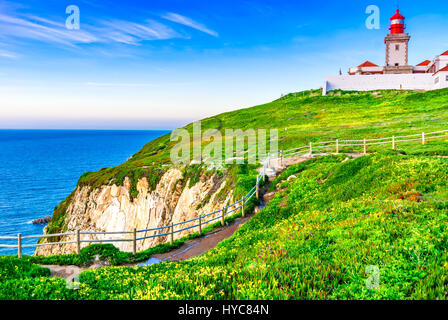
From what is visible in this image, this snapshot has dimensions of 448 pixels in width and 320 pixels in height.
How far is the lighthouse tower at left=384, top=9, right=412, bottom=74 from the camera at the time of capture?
8675 cm

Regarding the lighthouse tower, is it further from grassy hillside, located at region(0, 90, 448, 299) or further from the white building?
grassy hillside, located at region(0, 90, 448, 299)

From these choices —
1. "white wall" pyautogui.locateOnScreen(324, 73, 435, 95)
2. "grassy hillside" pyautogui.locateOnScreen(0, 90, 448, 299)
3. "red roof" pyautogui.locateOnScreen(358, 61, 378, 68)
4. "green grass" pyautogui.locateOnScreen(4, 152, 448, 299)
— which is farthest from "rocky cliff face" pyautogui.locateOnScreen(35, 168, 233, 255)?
"red roof" pyautogui.locateOnScreen(358, 61, 378, 68)

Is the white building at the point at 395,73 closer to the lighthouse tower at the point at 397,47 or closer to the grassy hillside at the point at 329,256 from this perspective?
the lighthouse tower at the point at 397,47

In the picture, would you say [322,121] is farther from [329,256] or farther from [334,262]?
[334,262]

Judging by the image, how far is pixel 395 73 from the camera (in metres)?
85.3

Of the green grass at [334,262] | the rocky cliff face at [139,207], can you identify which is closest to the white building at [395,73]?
the rocky cliff face at [139,207]

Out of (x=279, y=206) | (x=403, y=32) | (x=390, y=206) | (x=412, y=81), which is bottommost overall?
(x=279, y=206)

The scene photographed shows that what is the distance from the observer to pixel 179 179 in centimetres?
3638

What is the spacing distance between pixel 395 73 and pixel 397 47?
9.31 meters

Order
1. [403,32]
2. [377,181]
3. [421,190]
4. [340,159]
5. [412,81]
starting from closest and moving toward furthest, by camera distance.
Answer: [421,190] < [377,181] < [340,159] < [412,81] < [403,32]

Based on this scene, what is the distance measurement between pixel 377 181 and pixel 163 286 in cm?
1253

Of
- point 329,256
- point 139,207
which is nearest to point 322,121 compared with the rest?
point 139,207
